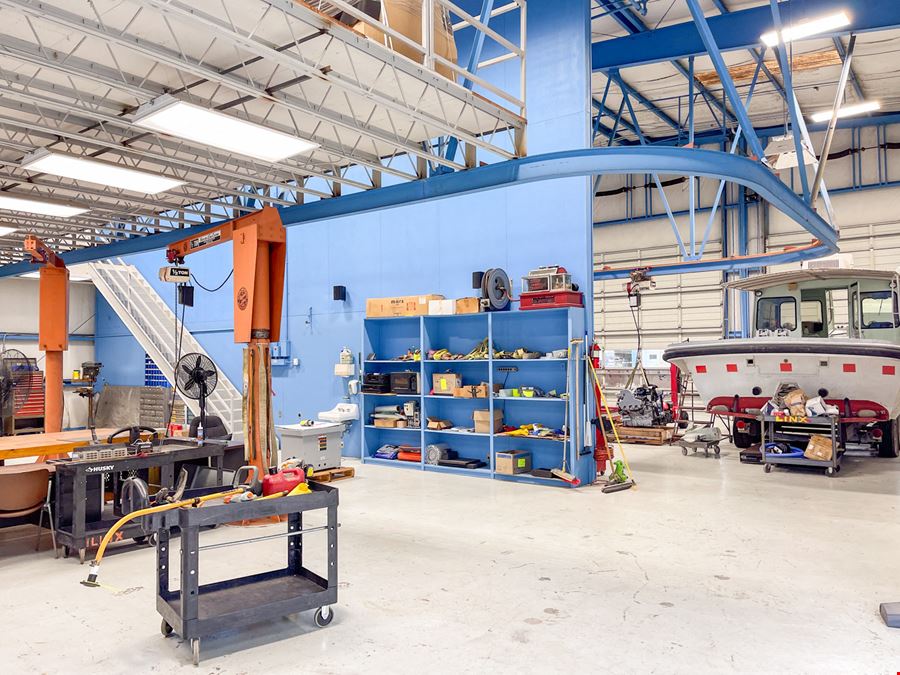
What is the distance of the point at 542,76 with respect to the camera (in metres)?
9.11

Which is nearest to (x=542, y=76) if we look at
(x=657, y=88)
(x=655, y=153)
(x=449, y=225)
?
(x=449, y=225)

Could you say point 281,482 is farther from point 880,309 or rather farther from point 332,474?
point 880,309

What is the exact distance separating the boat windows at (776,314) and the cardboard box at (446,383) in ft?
17.5

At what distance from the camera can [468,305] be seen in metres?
9.34

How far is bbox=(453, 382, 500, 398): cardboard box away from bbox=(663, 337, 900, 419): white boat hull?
316cm

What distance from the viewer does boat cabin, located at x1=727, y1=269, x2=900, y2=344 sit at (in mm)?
9930

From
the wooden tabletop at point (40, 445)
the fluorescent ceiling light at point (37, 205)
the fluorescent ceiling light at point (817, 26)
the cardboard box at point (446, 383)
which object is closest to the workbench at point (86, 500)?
the wooden tabletop at point (40, 445)

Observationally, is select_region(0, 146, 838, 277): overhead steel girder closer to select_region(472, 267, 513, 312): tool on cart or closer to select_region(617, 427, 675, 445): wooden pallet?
select_region(472, 267, 513, 312): tool on cart

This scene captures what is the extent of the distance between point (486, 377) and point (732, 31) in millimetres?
6081

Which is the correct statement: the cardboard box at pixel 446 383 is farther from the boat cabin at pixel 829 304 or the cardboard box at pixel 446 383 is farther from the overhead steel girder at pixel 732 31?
the overhead steel girder at pixel 732 31

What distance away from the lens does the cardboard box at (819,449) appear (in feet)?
28.4

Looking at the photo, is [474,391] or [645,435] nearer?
[474,391]

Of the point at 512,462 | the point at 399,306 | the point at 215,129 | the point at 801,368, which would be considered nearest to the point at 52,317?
the point at 399,306

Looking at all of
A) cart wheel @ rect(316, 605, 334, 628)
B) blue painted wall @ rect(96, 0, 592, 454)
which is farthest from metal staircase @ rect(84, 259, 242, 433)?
cart wheel @ rect(316, 605, 334, 628)
